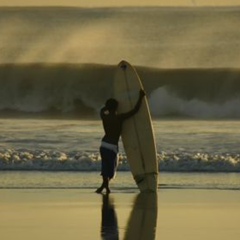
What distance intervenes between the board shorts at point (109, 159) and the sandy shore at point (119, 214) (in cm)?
37

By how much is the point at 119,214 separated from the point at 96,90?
99.2 feet

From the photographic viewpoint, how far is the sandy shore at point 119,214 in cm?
1241

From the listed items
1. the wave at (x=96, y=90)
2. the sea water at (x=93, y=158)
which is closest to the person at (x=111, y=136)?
the sea water at (x=93, y=158)

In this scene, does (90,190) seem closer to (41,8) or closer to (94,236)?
(94,236)

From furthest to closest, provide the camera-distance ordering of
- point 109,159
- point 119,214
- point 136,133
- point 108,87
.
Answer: point 108,87 → point 136,133 → point 109,159 → point 119,214

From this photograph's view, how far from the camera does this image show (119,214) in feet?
46.2

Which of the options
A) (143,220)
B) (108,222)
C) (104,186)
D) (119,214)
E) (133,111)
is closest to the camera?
(108,222)

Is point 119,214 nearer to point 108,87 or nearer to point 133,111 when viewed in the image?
point 133,111

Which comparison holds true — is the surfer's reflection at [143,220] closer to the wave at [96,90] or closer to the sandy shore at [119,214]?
the sandy shore at [119,214]

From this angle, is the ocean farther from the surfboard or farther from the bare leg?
the bare leg

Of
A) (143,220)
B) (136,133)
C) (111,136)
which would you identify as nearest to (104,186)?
(111,136)

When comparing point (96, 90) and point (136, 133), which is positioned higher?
point (96, 90)

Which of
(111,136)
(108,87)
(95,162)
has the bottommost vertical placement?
(95,162)

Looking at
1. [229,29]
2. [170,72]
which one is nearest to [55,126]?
[170,72]
